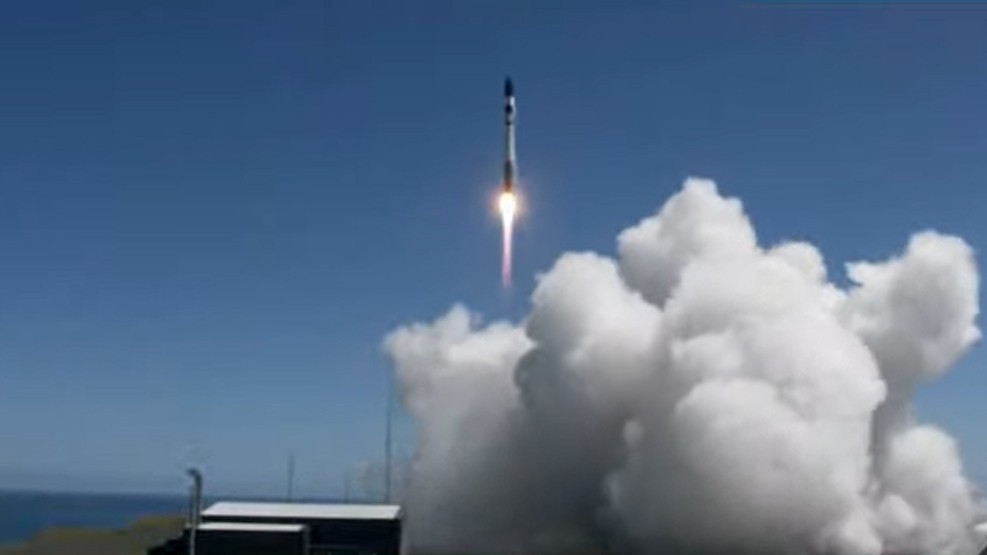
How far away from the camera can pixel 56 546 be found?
175500 millimetres

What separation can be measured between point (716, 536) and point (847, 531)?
15.0 m

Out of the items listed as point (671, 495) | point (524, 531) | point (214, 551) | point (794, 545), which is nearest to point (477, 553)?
point (524, 531)

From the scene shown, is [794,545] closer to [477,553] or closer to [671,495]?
[671,495]

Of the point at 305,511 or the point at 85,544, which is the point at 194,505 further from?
the point at 85,544

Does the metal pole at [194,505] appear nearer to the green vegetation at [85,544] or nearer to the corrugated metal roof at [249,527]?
the corrugated metal roof at [249,527]

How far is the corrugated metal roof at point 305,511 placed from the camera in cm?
13450

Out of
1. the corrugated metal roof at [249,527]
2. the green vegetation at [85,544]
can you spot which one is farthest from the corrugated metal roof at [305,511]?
the green vegetation at [85,544]

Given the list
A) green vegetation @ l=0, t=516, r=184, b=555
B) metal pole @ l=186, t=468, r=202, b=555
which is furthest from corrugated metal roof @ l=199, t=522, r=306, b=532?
green vegetation @ l=0, t=516, r=184, b=555

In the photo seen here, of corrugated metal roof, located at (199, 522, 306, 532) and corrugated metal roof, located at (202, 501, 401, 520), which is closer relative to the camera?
corrugated metal roof, located at (199, 522, 306, 532)

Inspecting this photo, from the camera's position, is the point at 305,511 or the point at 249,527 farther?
the point at 305,511

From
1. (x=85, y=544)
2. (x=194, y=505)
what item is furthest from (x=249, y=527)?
(x=85, y=544)

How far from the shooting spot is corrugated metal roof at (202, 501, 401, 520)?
134m

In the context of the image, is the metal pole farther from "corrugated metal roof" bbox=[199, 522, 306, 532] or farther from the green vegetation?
the green vegetation

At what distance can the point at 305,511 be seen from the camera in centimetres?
13662
